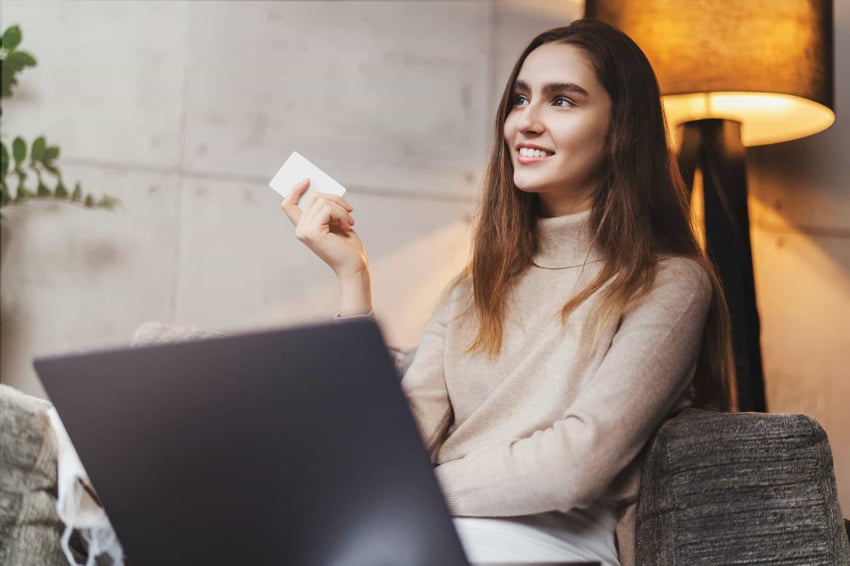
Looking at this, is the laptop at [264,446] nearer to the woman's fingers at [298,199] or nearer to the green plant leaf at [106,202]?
the woman's fingers at [298,199]

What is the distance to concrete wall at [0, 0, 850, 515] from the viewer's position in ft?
8.02

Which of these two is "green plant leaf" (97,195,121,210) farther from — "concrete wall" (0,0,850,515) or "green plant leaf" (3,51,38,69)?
"green plant leaf" (3,51,38,69)

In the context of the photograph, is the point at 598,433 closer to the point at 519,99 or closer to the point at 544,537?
the point at 544,537

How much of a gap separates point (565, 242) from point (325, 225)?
0.41 metres

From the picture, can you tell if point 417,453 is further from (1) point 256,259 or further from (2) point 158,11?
(2) point 158,11

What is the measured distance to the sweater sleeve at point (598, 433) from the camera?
1.26m

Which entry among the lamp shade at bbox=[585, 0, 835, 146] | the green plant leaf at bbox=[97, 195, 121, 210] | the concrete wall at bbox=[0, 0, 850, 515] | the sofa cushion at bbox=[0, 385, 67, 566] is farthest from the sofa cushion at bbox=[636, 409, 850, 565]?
the green plant leaf at bbox=[97, 195, 121, 210]

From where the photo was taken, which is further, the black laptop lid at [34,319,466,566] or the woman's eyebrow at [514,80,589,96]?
the woman's eyebrow at [514,80,589,96]

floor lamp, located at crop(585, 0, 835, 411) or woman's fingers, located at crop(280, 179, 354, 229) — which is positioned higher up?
floor lamp, located at crop(585, 0, 835, 411)

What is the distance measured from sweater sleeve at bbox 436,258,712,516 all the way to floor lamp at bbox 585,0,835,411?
923 millimetres

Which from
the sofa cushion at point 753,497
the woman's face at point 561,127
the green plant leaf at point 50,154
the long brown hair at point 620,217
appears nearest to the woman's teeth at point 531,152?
the woman's face at point 561,127

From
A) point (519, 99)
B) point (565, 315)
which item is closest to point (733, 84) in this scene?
point (519, 99)

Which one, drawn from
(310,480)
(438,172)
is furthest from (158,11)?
(310,480)

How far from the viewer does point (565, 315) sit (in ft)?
4.89
